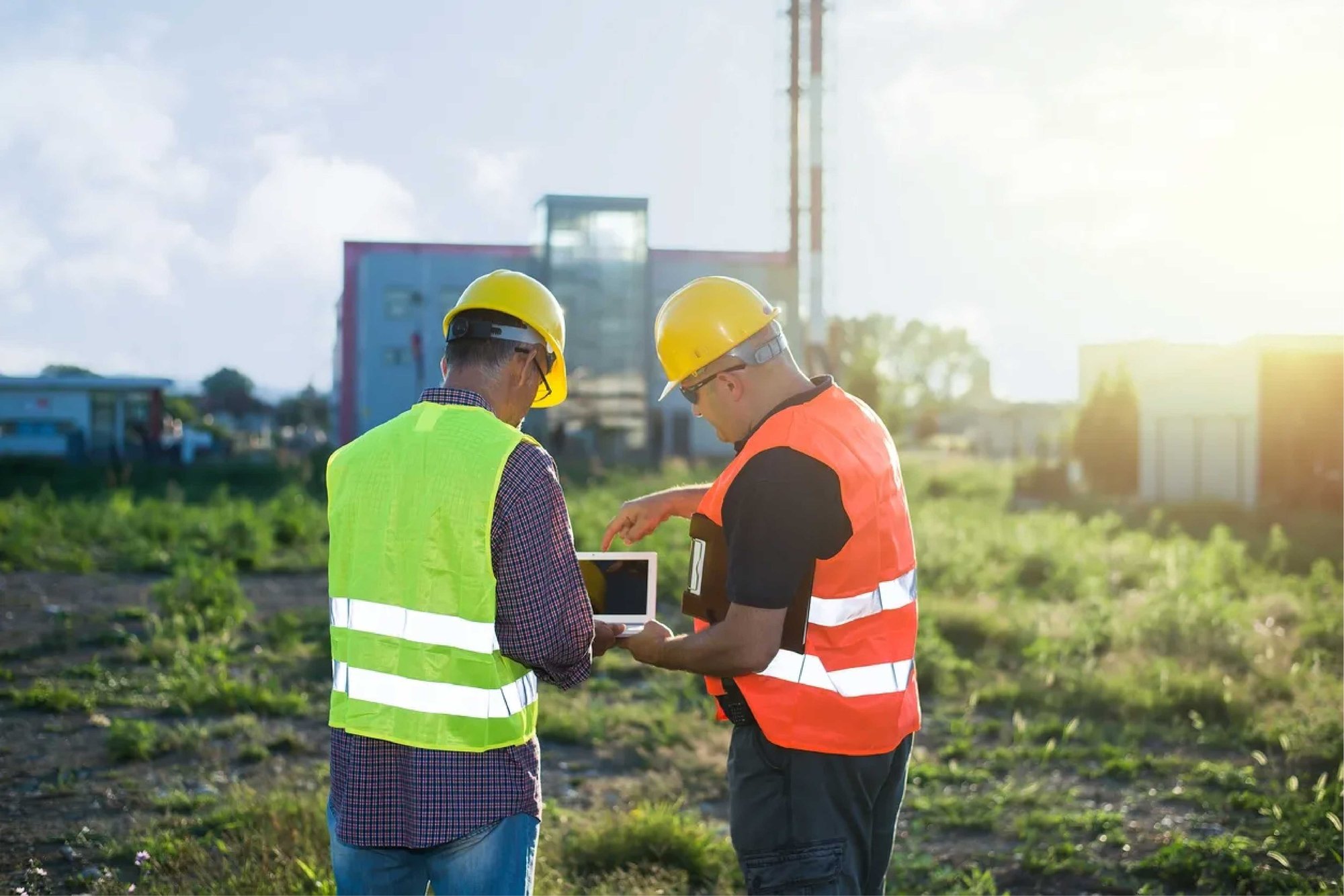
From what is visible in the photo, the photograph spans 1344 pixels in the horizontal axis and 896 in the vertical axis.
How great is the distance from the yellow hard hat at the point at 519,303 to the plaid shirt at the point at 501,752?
32 centimetres

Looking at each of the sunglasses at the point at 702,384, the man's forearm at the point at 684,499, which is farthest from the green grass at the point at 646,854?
the sunglasses at the point at 702,384

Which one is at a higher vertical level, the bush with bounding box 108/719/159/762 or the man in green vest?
the man in green vest

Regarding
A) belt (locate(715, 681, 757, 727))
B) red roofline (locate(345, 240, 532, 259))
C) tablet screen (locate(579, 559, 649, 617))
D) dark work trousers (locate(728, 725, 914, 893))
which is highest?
red roofline (locate(345, 240, 532, 259))

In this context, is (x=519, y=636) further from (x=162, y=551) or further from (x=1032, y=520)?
(x=1032, y=520)

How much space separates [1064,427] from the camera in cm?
3884

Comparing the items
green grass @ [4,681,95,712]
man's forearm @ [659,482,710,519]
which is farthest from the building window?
man's forearm @ [659,482,710,519]

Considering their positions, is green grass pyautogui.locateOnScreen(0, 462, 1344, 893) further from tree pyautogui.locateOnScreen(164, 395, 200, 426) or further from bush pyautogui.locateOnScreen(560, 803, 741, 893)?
tree pyautogui.locateOnScreen(164, 395, 200, 426)

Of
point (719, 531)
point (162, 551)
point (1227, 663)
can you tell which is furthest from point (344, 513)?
point (162, 551)

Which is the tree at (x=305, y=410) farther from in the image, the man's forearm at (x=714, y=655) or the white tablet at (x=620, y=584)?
the man's forearm at (x=714, y=655)

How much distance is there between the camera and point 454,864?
8.38 feet

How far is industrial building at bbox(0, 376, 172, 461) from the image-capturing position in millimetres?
42969

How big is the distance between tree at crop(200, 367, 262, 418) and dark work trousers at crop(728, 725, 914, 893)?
2755 inches

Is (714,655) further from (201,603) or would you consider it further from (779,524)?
(201,603)

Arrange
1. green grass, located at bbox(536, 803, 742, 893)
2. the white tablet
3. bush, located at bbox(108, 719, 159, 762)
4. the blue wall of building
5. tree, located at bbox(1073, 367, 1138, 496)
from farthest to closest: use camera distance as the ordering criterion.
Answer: the blue wall of building, tree, located at bbox(1073, 367, 1138, 496), bush, located at bbox(108, 719, 159, 762), green grass, located at bbox(536, 803, 742, 893), the white tablet
